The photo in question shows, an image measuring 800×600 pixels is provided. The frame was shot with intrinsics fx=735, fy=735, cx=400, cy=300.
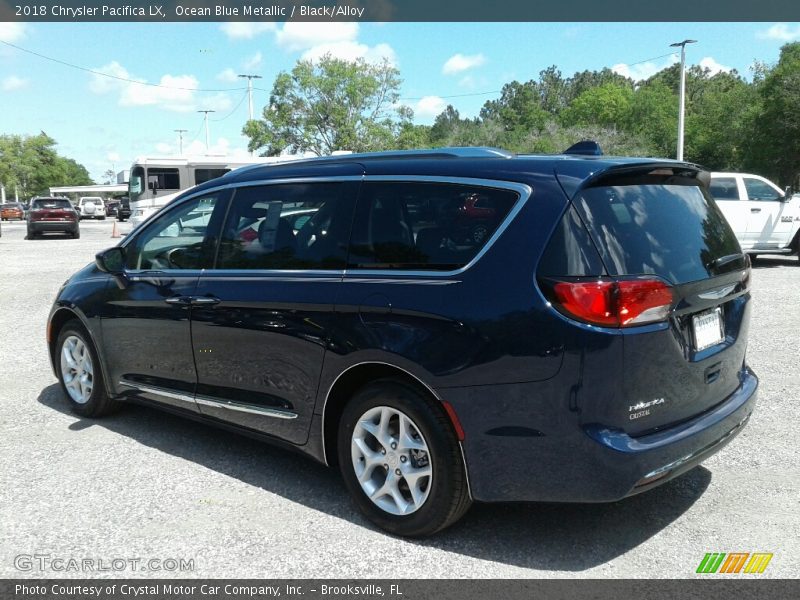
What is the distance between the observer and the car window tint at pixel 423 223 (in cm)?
334

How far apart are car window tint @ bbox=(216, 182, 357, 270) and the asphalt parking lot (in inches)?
51.1

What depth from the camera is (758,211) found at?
14195 mm

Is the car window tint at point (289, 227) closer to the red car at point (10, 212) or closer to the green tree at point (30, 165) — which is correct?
the red car at point (10, 212)

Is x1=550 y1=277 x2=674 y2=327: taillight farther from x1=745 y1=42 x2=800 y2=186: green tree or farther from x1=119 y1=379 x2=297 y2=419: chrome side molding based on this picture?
x1=745 y1=42 x2=800 y2=186: green tree

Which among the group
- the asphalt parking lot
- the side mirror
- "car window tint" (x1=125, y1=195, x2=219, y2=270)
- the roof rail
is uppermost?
the roof rail

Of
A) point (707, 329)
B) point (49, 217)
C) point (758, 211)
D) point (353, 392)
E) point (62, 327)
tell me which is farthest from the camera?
point (49, 217)

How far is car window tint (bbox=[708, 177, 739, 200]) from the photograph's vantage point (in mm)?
14344

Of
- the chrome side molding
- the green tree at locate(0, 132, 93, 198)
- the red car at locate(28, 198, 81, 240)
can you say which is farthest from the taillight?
the green tree at locate(0, 132, 93, 198)

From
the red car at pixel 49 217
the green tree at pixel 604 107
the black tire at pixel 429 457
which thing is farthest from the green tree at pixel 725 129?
Result: the black tire at pixel 429 457

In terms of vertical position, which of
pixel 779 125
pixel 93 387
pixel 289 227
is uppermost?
pixel 779 125

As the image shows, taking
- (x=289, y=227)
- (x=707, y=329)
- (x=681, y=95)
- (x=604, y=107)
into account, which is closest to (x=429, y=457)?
(x=707, y=329)

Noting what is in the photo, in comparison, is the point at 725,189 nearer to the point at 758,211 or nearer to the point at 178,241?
the point at 758,211

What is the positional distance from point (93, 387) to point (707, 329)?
4173 mm

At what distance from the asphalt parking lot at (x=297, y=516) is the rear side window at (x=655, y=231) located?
1252 mm
